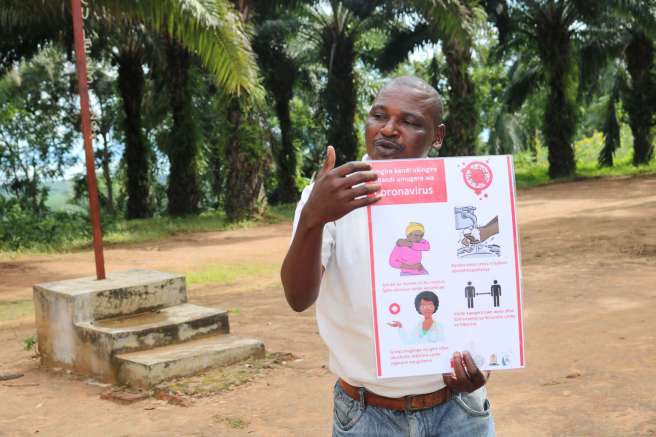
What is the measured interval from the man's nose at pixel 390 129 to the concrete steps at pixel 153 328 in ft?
12.1

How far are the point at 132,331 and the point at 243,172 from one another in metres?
10.4

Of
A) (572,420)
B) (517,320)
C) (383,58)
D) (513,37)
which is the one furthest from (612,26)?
(517,320)

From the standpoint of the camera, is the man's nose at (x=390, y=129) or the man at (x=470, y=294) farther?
the man's nose at (x=390, y=129)

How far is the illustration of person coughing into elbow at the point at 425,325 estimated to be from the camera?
5.50ft

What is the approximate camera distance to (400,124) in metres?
1.82

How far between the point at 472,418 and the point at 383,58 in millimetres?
22718

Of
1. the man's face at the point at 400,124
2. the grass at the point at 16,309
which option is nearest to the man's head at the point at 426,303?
the man's face at the point at 400,124

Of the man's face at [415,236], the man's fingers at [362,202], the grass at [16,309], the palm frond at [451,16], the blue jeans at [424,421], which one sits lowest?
the grass at [16,309]

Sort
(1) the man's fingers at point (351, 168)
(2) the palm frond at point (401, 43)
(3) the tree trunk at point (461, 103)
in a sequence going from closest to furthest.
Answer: (1) the man's fingers at point (351, 168) < (3) the tree trunk at point (461, 103) < (2) the palm frond at point (401, 43)

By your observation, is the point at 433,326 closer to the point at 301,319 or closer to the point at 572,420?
the point at 572,420

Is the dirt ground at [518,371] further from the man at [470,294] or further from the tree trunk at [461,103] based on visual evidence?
the tree trunk at [461,103]

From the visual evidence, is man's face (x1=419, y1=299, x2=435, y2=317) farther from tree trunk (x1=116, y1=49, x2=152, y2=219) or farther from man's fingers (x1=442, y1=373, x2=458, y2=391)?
tree trunk (x1=116, y1=49, x2=152, y2=219)

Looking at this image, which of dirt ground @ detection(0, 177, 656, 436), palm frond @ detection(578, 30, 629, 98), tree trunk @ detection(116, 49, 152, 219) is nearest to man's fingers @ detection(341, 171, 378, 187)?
dirt ground @ detection(0, 177, 656, 436)

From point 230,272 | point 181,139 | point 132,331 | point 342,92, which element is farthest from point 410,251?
point 342,92
